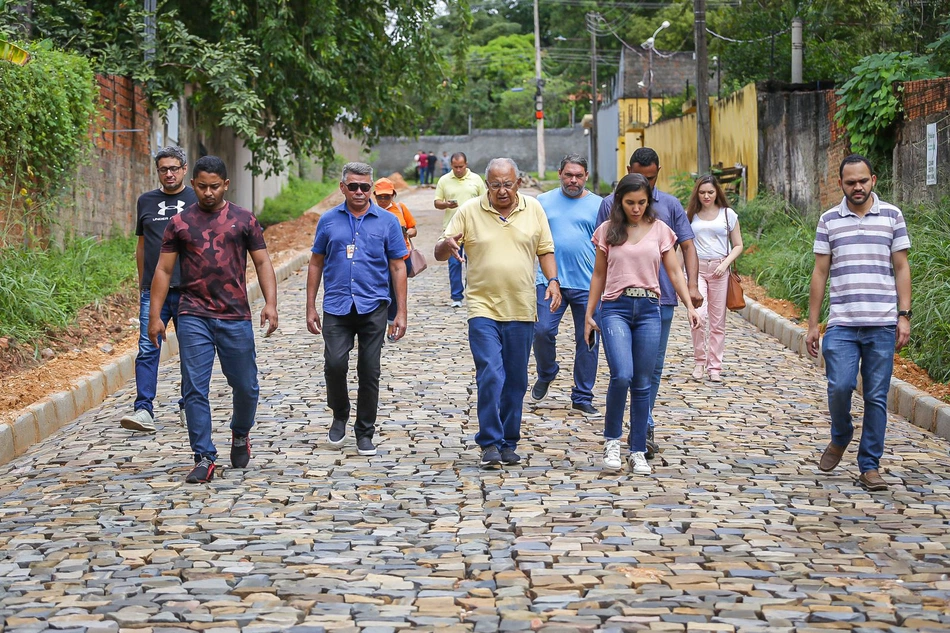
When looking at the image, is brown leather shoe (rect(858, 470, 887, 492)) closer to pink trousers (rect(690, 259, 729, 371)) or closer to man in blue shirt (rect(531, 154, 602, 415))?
man in blue shirt (rect(531, 154, 602, 415))

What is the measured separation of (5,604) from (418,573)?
1.69 metres

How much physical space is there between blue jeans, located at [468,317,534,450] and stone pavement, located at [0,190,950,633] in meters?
0.28

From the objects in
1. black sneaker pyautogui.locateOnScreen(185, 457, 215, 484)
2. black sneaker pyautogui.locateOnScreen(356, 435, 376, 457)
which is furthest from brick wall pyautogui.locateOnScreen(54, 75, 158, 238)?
black sneaker pyautogui.locateOnScreen(185, 457, 215, 484)

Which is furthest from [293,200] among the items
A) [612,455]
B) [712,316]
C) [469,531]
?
[469,531]

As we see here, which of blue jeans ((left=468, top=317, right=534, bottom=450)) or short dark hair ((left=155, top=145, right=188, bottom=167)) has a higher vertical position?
short dark hair ((left=155, top=145, right=188, bottom=167))

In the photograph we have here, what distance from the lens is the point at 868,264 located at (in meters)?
6.89

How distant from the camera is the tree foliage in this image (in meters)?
18.1

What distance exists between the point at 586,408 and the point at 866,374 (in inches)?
105

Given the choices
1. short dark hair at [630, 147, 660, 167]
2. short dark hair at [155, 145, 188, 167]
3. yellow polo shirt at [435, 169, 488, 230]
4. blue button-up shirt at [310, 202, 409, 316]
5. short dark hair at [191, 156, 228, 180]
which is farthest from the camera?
yellow polo shirt at [435, 169, 488, 230]

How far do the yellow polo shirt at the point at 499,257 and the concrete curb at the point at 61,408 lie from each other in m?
3.48

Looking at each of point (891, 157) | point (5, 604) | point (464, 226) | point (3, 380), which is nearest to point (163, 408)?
point (3, 380)

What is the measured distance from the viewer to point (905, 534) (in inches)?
232

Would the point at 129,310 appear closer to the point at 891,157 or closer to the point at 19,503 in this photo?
the point at 19,503

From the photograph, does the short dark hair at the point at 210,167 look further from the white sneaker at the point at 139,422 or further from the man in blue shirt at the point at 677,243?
the man in blue shirt at the point at 677,243
